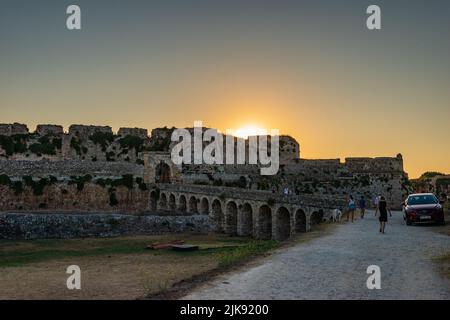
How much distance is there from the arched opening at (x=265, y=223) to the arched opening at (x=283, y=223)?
1741 mm

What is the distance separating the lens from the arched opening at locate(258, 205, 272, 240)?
1420 inches

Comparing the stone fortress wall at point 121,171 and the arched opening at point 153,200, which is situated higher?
the stone fortress wall at point 121,171

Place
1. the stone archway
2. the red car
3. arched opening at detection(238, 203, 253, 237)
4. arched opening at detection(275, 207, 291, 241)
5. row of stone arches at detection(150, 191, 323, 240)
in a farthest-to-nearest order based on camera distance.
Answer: the stone archway, arched opening at detection(238, 203, 253, 237), arched opening at detection(275, 207, 291, 241), row of stone arches at detection(150, 191, 323, 240), the red car

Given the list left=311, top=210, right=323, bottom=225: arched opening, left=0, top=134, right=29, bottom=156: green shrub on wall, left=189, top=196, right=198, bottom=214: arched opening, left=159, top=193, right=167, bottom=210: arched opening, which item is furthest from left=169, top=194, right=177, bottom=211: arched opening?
left=311, top=210, right=323, bottom=225: arched opening

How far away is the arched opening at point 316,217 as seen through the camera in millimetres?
29297

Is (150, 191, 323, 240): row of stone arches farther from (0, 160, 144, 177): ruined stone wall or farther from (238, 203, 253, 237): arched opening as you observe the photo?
(0, 160, 144, 177): ruined stone wall

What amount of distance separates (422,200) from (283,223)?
14.5m

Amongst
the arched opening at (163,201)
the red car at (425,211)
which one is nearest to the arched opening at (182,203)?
the arched opening at (163,201)

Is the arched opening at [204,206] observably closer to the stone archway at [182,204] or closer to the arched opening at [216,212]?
the arched opening at [216,212]

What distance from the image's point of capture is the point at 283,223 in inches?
1357

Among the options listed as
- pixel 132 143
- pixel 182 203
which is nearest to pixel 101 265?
pixel 182 203

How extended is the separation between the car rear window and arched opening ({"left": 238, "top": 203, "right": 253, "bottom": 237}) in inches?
722

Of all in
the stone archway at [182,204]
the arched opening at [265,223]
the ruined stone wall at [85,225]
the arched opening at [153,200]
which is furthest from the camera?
the arched opening at [153,200]
